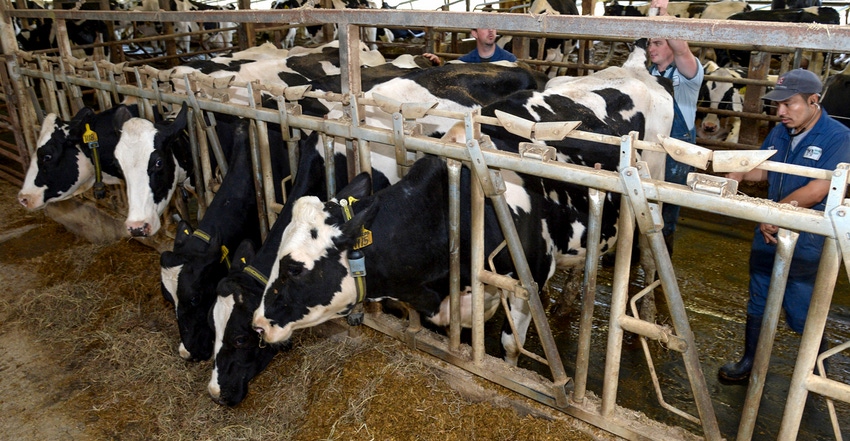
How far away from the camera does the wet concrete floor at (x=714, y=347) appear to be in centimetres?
384

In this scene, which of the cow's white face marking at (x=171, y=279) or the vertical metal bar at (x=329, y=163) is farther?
the cow's white face marking at (x=171, y=279)

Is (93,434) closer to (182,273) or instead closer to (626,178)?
(182,273)

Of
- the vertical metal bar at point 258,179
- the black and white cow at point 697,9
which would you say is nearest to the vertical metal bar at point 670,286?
the vertical metal bar at point 258,179

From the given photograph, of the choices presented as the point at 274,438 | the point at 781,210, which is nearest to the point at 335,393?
the point at 274,438

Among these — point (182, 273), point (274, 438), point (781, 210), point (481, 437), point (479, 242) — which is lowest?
point (274, 438)

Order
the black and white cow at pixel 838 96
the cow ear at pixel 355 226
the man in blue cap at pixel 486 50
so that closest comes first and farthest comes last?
the cow ear at pixel 355 226 < the man in blue cap at pixel 486 50 < the black and white cow at pixel 838 96

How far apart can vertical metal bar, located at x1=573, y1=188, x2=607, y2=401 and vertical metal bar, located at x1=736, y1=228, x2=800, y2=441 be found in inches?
25.4

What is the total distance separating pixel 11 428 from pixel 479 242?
119 inches

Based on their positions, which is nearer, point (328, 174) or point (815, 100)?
point (815, 100)

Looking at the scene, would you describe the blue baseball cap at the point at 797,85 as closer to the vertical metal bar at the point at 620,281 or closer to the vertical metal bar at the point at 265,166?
the vertical metal bar at the point at 620,281

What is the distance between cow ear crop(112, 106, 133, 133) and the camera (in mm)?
5137

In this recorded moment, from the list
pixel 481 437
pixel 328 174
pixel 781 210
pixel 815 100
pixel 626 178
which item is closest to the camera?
pixel 781 210

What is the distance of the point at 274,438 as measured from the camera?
3467mm

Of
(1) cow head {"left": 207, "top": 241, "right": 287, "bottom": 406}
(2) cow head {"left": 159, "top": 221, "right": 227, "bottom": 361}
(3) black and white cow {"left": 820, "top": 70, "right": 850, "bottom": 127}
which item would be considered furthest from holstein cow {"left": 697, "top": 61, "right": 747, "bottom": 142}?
(1) cow head {"left": 207, "top": 241, "right": 287, "bottom": 406}
